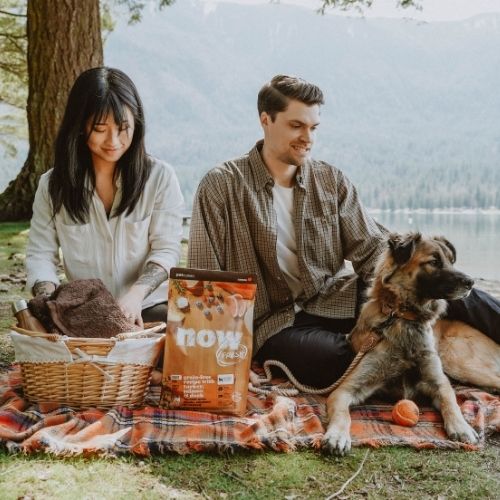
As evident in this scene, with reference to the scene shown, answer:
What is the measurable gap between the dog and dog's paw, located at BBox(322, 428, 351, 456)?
404 mm

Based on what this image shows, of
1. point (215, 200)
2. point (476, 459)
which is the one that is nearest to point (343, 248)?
point (215, 200)

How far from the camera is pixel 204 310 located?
2.64 metres

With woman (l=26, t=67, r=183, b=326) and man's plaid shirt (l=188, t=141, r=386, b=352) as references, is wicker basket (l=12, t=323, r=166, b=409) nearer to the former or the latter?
woman (l=26, t=67, r=183, b=326)

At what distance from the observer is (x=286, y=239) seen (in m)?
3.55

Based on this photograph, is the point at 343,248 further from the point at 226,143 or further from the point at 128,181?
the point at 226,143

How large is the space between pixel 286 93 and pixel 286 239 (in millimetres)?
879

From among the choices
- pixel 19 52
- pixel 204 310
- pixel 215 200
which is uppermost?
pixel 19 52

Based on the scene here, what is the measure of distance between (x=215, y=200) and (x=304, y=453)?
1630mm

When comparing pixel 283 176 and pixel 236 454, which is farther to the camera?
pixel 283 176

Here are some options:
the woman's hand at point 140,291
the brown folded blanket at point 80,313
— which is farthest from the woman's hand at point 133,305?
the brown folded blanket at point 80,313

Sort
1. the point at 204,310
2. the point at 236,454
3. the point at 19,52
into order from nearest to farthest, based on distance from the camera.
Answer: the point at 236,454 → the point at 204,310 → the point at 19,52

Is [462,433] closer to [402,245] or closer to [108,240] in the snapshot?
[402,245]

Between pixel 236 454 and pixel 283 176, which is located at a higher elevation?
pixel 283 176

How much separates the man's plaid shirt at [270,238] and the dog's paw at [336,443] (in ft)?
3.39
